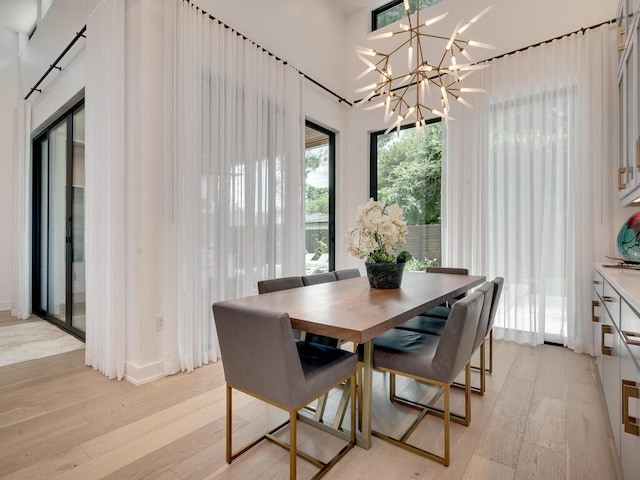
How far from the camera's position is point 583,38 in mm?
3068

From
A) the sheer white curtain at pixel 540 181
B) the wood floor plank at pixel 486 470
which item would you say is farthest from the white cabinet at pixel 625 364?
the sheer white curtain at pixel 540 181

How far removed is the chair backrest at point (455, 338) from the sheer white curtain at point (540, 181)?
2.09m

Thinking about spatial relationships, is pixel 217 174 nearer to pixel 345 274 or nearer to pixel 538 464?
pixel 345 274

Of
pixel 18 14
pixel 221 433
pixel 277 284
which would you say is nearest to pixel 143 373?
pixel 221 433

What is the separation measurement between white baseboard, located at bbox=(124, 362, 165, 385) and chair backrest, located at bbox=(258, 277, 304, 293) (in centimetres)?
110

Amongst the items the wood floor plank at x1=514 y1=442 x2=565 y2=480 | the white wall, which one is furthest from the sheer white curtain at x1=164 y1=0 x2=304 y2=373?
the white wall

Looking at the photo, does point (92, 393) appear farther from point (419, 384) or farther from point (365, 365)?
point (419, 384)

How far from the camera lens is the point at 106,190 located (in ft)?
8.46

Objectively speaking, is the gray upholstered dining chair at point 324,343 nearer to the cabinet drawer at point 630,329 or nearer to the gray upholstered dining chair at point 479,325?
the gray upholstered dining chair at point 479,325

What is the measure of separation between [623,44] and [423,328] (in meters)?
2.80

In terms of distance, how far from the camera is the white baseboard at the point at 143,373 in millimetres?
2428

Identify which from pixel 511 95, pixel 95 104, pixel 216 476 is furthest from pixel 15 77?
pixel 511 95

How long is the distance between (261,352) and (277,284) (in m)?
0.90

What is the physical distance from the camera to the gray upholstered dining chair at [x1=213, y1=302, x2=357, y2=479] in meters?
1.30
